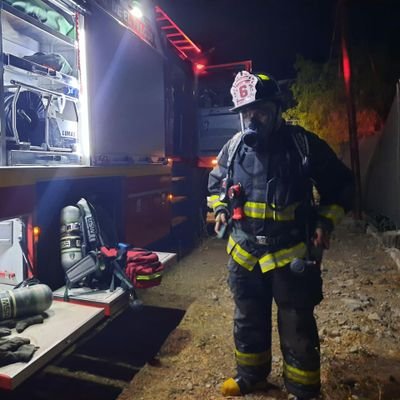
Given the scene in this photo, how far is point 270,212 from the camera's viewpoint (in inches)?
80.7

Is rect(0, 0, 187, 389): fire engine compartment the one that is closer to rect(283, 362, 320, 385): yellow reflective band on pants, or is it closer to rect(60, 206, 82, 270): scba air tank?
rect(60, 206, 82, 270): scba air tank

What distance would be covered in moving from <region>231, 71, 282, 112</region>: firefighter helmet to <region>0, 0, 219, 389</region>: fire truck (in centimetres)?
125

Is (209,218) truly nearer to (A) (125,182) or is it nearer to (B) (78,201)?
(A) (125,182)

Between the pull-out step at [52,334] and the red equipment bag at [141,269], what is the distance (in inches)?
14.0

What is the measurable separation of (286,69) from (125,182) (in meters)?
14.1

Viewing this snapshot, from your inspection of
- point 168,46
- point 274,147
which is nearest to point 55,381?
point 274,147

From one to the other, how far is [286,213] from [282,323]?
61 centimetres

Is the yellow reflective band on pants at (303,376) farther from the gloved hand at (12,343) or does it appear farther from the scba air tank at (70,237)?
the scba air tank at (70,237)

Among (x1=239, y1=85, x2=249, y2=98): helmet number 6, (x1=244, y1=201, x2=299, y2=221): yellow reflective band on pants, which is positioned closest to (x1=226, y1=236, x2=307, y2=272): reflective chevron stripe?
(x1=244, y1=201, x2=299, y2=221): yellow reflective band on pants

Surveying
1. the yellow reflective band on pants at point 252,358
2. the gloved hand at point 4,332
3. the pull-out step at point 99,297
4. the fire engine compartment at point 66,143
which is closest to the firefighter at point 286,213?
the yellow reflective band on pants at point 252,358

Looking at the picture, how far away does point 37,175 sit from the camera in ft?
7.50

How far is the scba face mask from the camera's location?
2033 mm

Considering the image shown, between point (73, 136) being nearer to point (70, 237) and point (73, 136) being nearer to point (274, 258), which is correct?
point (70, 237)

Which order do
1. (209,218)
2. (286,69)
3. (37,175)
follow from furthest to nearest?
(286,69) → (209,218) → (37,175)
